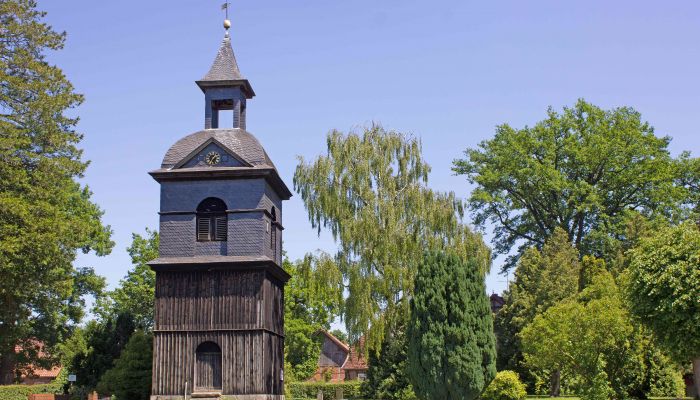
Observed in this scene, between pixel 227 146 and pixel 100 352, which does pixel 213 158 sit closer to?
pixel 227 146

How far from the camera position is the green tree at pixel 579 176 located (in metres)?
57.8

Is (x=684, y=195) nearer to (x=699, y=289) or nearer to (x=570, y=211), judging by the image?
(x=570, y=211)

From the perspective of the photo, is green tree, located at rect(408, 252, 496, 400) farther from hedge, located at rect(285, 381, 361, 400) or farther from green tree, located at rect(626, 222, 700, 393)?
hedge, located at rect(285, 381, 361, 400)

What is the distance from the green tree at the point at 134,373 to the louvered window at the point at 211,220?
7.04 meters

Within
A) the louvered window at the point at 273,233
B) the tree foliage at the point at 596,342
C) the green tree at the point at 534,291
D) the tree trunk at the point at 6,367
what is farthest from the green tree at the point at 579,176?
the tree trunk at the point at 6,367

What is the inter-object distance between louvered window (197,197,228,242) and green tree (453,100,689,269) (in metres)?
28.3

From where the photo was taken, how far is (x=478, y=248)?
43469 mm

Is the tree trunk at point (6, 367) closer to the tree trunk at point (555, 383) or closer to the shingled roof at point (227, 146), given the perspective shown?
the shingled roof at point (227, 146)

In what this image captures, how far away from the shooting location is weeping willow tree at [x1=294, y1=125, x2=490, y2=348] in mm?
41969

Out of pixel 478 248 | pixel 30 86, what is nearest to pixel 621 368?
pixel 478 248

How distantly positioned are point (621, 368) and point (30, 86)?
31.7 meters

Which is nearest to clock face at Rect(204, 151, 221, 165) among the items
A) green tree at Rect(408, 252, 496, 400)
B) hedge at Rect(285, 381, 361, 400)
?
green tree at Rect(408, 252, 496, 400)

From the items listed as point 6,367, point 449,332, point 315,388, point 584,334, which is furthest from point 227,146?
point 315,388

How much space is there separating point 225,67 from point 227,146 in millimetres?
4094
